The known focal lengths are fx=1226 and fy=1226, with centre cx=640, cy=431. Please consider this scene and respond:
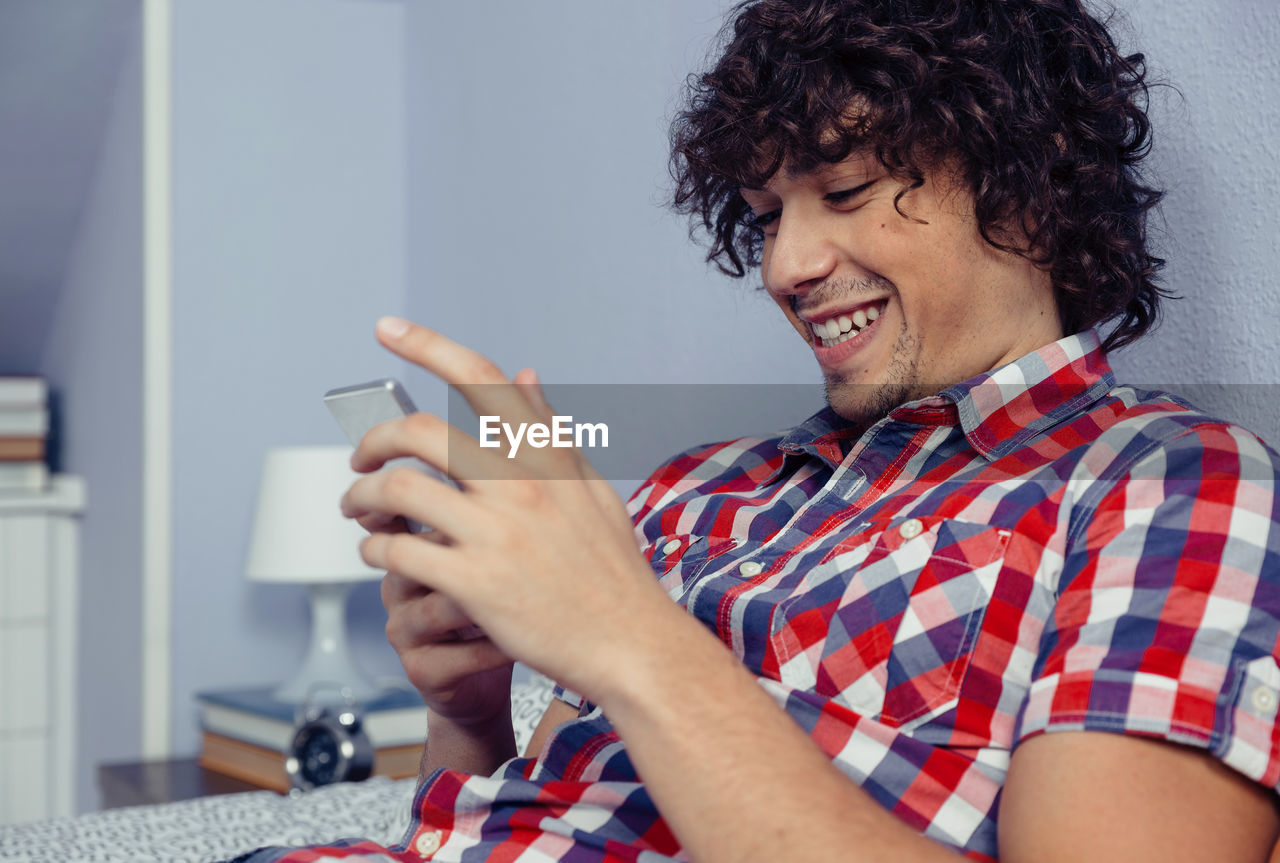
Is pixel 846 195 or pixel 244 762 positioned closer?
pixel 846 195

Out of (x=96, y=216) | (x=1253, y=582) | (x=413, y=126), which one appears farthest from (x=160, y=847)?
(x=96, y=216)

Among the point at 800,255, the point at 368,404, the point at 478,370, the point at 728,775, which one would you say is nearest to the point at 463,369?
the point at 478,370

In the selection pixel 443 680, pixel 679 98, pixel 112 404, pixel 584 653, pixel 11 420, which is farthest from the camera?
pixel 11 420

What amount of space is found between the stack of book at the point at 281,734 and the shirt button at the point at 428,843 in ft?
3.85

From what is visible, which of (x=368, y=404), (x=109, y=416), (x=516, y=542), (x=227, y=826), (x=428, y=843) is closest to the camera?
(x=516, y=542)

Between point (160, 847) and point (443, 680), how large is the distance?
63 centimetres

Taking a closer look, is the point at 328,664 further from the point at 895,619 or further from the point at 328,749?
the point at 895,619

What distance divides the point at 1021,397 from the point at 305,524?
146 centimetres

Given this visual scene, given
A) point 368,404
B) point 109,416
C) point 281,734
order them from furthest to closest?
1. point 109,416
2. point 281,734
3. point 368,404

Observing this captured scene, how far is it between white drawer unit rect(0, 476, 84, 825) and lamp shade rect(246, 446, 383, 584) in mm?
991

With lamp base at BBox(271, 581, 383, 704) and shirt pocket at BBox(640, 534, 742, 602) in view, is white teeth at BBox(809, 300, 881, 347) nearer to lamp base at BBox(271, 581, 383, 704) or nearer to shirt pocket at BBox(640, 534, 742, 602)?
shirt pocket at BBox(640, 534, 742, 602)

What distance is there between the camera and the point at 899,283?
0.91 meters

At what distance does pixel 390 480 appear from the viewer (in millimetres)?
549

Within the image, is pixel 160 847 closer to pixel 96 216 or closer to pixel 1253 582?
pixel 1253 582
